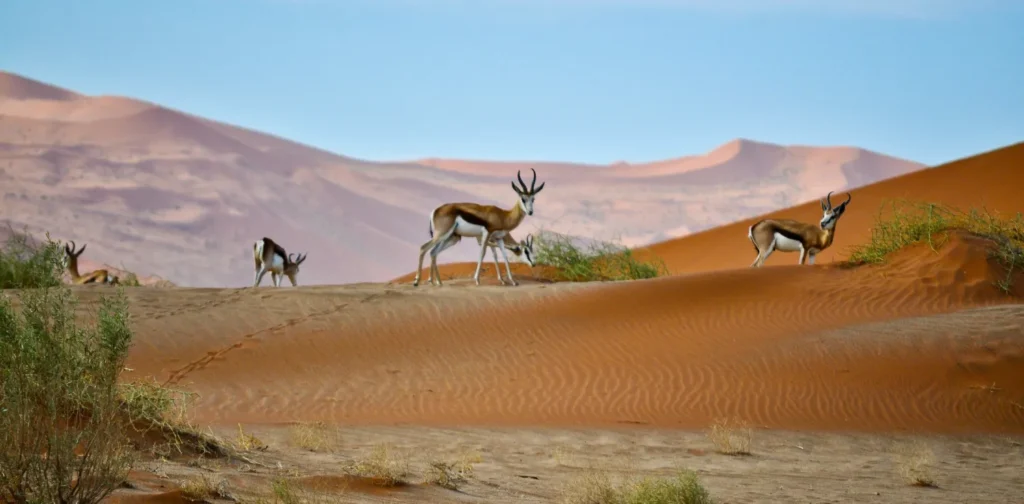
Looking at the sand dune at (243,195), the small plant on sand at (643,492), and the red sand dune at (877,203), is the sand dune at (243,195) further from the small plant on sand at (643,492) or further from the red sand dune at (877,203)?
the small plant on sand at (643,492)

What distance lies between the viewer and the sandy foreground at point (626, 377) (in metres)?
11.2

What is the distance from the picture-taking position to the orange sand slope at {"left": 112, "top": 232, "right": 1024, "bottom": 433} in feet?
52.6

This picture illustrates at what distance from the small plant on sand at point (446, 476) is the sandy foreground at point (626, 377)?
160 mm

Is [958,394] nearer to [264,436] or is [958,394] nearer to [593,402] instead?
[593,402]

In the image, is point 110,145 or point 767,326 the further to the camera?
point 110,145

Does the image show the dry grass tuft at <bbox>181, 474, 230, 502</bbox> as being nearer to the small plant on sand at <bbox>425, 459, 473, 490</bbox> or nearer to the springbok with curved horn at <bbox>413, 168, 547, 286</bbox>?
the small plant on sand at <bbox>425, 459, 473, 490</bbox>

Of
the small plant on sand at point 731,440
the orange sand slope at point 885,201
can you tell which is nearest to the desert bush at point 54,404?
the small plant on sand at point 731,440

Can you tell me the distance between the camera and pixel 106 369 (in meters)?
6.61

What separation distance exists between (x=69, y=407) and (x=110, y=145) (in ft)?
294

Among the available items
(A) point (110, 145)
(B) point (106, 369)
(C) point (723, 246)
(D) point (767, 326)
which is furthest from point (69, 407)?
(A) point (110, 145)

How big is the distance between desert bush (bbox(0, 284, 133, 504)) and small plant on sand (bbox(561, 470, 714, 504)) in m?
3.35

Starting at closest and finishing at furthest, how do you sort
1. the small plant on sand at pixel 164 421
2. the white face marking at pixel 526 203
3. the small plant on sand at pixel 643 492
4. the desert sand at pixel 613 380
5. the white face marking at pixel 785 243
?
A: the small plant on sand at pixel 643 492 → the small plant on sand at pixel 164 421 → the desert sand at pixel 613 380 → the white face marking at pixel 526 203 → the white face marking at pixel 785 243

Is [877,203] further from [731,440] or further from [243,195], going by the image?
[243,195]

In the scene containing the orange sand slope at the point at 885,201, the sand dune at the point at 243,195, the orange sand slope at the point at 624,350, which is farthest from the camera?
the sand dune at the point at 243,195
